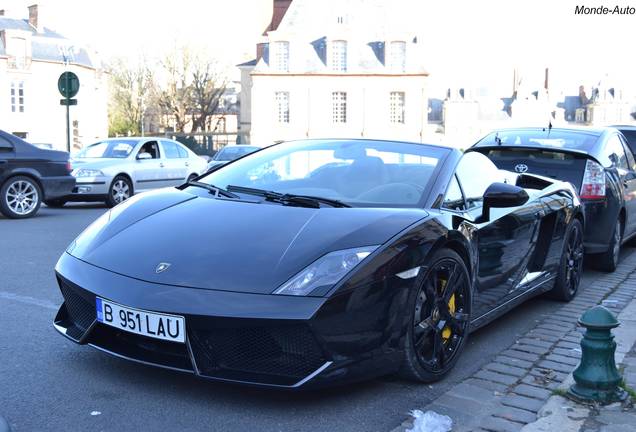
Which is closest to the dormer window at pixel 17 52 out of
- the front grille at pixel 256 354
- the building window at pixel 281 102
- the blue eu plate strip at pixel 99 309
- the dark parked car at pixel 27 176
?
the building window at pixel 281 102

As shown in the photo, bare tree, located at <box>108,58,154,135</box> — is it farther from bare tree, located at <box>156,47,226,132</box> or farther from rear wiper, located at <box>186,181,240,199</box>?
rear wiper, located at <box>186,181,240,199</box>

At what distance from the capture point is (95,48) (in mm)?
62688

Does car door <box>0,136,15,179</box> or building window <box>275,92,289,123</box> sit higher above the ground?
building window <box>275,92,289,123</box>

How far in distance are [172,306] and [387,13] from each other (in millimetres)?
50870

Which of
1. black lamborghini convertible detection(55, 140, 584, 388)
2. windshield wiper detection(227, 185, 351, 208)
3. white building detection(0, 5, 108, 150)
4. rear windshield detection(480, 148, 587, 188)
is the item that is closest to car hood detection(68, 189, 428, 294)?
black lamborghini convertible detection(55, 140, 584, 388)

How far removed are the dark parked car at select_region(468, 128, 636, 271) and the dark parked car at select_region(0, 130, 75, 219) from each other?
23.0 feet

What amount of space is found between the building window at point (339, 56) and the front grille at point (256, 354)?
49354mm

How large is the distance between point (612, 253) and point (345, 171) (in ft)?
14.4

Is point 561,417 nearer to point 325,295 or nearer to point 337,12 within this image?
point 325,295

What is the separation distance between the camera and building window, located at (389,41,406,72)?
1996 inches

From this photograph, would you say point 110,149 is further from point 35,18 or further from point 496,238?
point 35,18

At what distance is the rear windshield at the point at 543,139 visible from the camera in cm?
750

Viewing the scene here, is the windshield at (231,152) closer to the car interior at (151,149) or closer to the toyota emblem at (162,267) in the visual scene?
the car interior at (151,149)

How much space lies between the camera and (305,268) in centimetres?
323
